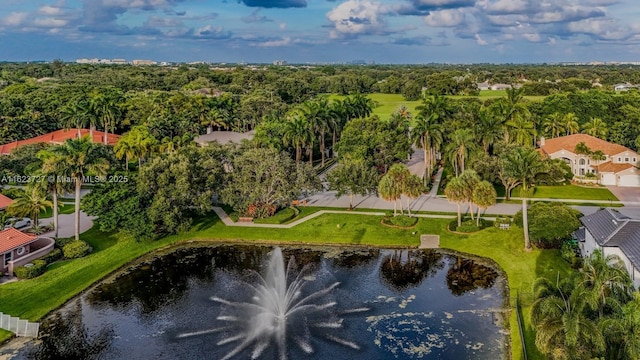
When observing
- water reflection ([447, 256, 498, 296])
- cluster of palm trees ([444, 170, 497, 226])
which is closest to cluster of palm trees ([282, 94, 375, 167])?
cluster of palm trees ([444, 170, 497, 226])

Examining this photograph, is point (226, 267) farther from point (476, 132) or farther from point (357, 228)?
point (476, 132)

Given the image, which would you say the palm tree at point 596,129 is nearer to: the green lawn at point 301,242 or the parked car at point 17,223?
the green lawn at point 301,242

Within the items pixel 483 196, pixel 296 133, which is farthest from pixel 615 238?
pixel 296 133

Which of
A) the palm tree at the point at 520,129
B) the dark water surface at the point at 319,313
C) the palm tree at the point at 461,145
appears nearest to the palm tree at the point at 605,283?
the dark water surface at the point at 319,313

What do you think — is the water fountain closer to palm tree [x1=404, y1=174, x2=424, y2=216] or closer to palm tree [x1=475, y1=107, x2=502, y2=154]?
palm tree [x1=404, y1=174, x2=424, y2=216]

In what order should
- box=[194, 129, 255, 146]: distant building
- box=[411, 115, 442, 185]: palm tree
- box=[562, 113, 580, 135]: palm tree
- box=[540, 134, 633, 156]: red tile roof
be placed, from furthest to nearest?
1. box=[562, 113, 580, 135]: palm tree
2. box=[194, 129, 255, 146]: distant building
3. box=[540, 134, 633, 156]: red tile roof
4. box=[411, 115, 442, 185]: palm tree

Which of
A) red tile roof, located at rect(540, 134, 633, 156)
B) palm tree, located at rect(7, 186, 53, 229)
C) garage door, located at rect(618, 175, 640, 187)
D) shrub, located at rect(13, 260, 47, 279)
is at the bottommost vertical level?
shrub, located at rect(13, 260, 47, 279)

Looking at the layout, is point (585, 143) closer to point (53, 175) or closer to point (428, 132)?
point (428, 132)
